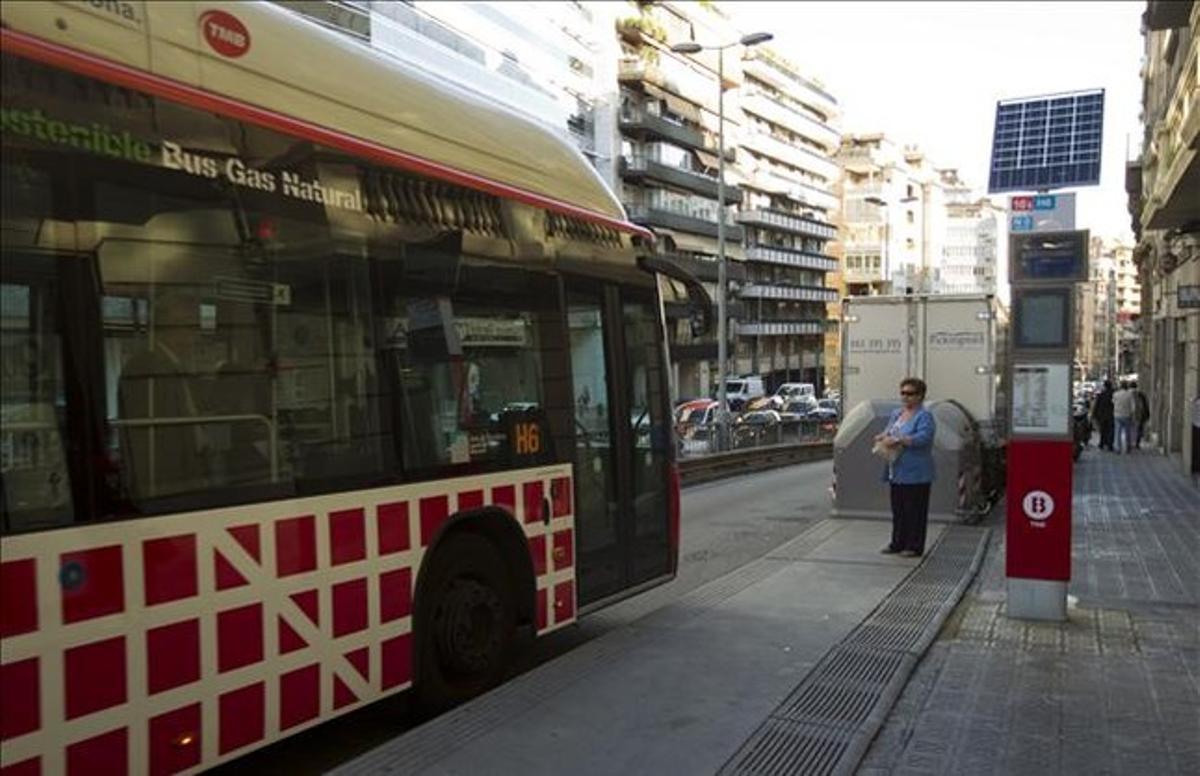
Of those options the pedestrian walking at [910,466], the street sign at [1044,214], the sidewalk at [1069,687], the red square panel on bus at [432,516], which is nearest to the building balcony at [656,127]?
the pedestrian walking at [910,466]

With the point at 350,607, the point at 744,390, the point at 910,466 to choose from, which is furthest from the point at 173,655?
the point at 744,390

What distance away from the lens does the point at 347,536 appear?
4.64 meters

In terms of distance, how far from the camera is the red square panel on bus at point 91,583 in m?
3.43

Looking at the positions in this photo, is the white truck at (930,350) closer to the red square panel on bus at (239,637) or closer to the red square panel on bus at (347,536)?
the red square panel on bus at (347,536)

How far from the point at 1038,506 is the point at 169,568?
576 cm

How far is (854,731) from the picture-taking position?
16.5ft

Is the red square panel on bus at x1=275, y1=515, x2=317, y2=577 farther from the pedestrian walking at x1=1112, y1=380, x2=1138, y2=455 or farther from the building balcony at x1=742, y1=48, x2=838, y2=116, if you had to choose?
the building balcony at x1=742, y1=48, x2=838, y2=116

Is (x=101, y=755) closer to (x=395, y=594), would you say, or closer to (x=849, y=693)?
(x=395, y=594)

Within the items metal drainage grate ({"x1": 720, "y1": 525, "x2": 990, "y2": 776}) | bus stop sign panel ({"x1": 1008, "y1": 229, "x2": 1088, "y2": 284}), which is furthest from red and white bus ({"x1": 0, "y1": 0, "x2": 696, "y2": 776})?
bus stop sign panel ({"x1": 1008, "y1": 229, "x2": 1088, "y2": 284})

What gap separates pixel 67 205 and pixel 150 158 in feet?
1.29

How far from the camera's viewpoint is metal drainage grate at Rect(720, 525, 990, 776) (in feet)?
15.4

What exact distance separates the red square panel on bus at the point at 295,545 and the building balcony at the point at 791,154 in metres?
94.4

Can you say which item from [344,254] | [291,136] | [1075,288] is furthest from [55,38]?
[1075,288]

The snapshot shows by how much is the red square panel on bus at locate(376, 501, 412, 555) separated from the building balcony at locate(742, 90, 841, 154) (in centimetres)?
9465
